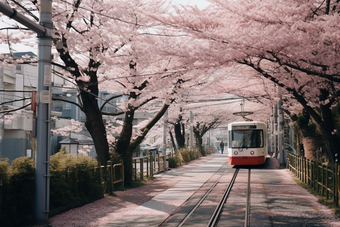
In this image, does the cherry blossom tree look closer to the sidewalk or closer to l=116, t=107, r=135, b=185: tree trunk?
the sidewalk

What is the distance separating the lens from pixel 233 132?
2223 centimetres

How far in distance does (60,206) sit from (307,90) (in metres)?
9.53

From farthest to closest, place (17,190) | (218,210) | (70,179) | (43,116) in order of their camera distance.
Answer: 1. (70,179)
2. (218,210)
3. (43,116)
4. (17,190)

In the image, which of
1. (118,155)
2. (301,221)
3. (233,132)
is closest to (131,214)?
(301,221)

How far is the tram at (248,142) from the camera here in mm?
21703

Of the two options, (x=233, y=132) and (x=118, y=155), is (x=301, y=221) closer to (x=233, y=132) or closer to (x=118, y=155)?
(x=118, y=155)

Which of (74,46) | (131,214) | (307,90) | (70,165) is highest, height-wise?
(74,46)

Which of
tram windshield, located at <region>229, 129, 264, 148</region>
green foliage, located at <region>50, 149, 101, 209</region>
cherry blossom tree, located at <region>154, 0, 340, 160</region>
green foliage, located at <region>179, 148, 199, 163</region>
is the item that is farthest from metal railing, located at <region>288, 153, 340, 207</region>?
green foliage, located at <region>179, 148, 199, 163</region>

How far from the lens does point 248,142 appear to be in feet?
71.3

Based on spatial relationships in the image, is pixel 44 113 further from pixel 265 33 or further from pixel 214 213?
pixel 265 33

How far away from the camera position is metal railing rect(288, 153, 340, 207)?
1024cm

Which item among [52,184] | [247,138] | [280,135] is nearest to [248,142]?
[247,138]

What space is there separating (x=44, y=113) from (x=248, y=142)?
49.9 ft

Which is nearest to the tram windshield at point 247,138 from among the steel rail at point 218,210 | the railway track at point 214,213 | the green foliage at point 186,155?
the steel rail at point 218,210
